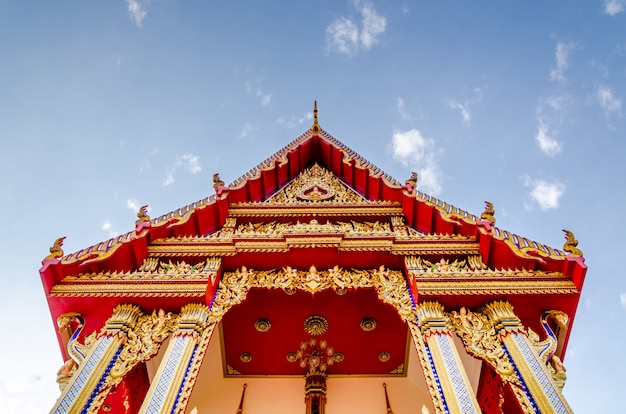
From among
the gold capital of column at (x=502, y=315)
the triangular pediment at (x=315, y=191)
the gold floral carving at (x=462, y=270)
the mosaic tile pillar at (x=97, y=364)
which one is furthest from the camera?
the triangular pediment at (x=315, y=191)

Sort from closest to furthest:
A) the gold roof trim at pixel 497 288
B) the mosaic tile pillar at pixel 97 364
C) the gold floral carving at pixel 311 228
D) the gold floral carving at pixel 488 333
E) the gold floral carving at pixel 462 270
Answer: the mosaic tile pillar at pixel 97 364 → the gold floral carving at pixel 488 333 → the gold roof trim at pixel 497 288 → the gold floral carving at pixel 462 270 → the gold floral carving at pixel 311 228

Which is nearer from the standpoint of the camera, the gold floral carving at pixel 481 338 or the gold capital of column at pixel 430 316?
the gold floral carving at pixel 481 338

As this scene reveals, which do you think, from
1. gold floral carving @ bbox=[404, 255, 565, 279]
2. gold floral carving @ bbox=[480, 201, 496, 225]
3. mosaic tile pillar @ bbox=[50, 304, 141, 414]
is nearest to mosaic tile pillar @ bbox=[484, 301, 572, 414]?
gold floral carving @ bbox=[404, 255, 565, 279]

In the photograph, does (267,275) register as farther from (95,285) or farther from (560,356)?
(560,356)

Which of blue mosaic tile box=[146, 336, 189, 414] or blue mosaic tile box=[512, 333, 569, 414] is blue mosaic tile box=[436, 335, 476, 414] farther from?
blue mosaic tile box=[146, 336, 189, 414]

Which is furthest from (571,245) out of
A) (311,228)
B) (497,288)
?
(311,228)

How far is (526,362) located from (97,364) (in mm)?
4505

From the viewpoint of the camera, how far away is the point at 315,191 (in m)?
9.32

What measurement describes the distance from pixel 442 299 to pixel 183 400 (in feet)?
10.5

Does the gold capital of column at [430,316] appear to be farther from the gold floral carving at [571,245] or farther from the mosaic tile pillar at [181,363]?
the mosaic tile pillar at [181,363]

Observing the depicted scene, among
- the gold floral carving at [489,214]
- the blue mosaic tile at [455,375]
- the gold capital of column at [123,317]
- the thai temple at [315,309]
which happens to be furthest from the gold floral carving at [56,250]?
the gold floral carving at [489,214]

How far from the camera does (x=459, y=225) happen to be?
7199 millimetres

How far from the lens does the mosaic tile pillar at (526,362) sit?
176 inches

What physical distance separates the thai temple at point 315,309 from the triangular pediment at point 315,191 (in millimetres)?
75
